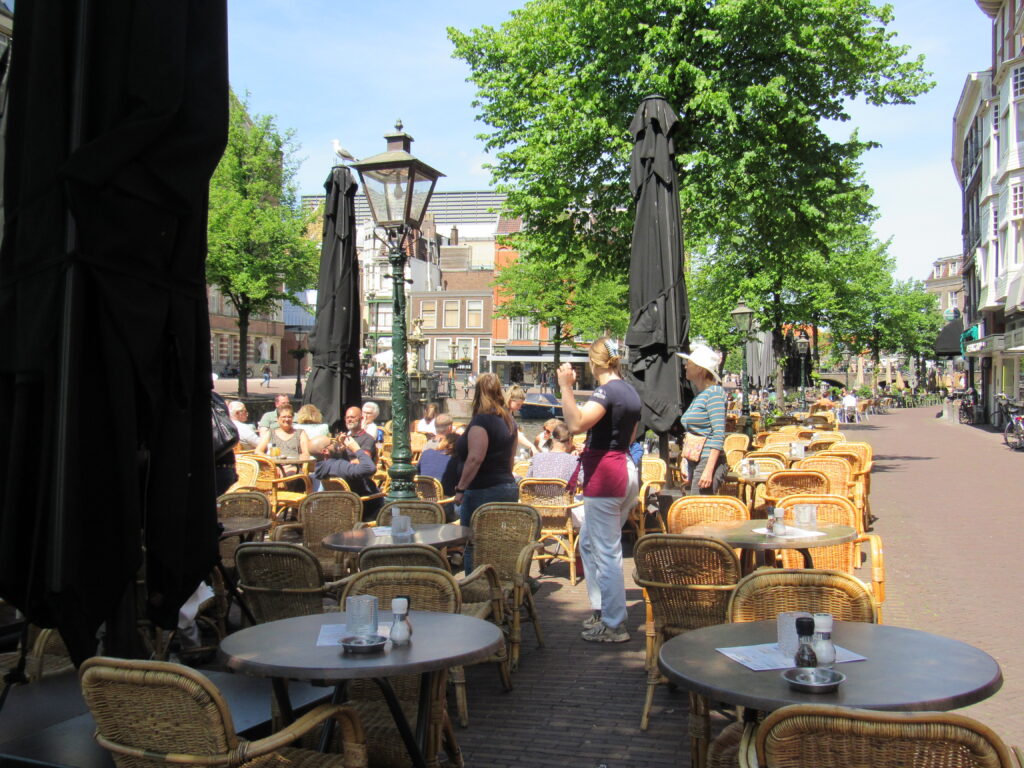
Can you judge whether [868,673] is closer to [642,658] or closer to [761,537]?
[761,537]

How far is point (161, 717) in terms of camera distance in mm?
2576

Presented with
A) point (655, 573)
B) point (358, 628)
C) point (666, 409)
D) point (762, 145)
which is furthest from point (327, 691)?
point (762, 145)

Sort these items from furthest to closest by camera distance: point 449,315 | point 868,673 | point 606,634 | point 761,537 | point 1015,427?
point 449,315 < point 1015,427 < point 606,634 < point 761,537 < point 868,673

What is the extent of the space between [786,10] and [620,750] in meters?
13.1

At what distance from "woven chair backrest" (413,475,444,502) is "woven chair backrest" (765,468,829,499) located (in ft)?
10.3

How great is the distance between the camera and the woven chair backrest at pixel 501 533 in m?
6.20

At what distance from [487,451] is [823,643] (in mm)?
4074

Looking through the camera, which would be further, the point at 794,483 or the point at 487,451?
the point at 794,483

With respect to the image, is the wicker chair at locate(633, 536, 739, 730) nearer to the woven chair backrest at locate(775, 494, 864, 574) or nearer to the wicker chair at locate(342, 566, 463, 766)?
the wicker chair at locate(342, 566, 463, 766)

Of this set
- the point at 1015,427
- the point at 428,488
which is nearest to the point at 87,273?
the point at 428,488

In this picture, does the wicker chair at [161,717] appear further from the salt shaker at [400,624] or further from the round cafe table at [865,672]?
the round cafe table at [865,672]

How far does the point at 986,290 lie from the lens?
3800 cm

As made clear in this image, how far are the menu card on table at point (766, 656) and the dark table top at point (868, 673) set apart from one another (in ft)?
0.10

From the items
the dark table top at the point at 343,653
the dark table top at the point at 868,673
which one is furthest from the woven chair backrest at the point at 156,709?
the dark table top at the point at 868,673
